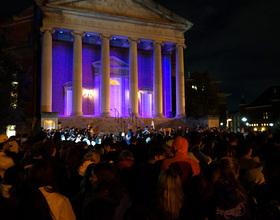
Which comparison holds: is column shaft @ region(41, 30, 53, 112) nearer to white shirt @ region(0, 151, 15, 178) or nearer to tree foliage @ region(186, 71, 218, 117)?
tree foliage @ region(186, 71, 218, 117)

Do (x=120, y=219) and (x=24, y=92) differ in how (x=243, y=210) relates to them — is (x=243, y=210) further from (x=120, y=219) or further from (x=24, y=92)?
(x=24, y=92)

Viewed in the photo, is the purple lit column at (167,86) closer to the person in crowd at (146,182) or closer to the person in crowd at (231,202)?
the person in crowd at (146,182)

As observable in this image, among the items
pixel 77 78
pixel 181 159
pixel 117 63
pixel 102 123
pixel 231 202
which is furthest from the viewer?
pixel 117 63

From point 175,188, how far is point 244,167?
2.77 m

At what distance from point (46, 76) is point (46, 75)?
107 mm

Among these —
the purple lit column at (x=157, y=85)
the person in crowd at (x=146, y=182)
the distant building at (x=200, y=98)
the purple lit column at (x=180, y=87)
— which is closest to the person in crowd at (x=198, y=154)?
the person in crowd at (x=146, y=182)

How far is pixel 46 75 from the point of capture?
29344mm

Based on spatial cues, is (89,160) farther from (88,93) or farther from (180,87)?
(180,87)

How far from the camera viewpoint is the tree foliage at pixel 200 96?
41.1 meters

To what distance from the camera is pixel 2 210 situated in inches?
111

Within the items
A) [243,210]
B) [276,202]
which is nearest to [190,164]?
[243,210]

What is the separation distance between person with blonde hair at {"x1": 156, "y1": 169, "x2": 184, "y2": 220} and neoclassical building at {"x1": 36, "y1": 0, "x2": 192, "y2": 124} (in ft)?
90.4

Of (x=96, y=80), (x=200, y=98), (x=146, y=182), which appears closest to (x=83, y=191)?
(x=146, y=182)

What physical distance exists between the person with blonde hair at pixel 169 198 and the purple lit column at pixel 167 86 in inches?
1314
